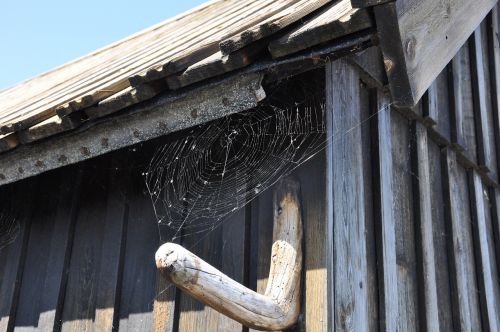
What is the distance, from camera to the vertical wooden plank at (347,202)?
2.58m

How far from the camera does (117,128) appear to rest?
2912mm

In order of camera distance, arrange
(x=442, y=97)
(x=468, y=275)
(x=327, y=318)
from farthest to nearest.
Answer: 1. (x=442, y=97)
2. (x=468, y=275)
3. (x=327, y=318)

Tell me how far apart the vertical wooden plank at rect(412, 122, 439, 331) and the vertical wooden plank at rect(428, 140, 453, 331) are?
172 millimetres

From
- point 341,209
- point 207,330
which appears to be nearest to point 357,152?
point 341,209

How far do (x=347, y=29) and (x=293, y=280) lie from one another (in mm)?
1044

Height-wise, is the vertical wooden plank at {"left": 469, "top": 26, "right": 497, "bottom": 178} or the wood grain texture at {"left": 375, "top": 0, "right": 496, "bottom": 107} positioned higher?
the vertical wooden plank at {"left": 469, "top": 26, "right": 497, "bottom": 178}

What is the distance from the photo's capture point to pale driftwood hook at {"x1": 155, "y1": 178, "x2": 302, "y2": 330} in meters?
2.20

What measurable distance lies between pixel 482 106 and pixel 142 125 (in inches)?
129

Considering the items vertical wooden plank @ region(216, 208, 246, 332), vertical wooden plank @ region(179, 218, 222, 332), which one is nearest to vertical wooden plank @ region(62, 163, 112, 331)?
vertical wooden plank @ region(179, 218, 222, 332)

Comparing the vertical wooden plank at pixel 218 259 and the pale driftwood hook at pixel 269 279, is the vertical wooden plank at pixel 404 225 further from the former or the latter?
the vertical wooden plank at pixel 218 259

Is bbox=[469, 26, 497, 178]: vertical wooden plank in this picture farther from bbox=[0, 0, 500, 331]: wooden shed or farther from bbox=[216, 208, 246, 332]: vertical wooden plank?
bbox=[216, 208, 246, 332]: vertical wooden plank

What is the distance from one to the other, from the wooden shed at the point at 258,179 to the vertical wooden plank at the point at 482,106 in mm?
825

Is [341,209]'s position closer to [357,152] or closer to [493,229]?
[357,152]

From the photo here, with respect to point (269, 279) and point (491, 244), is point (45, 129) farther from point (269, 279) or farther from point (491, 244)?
point (491, 244)
